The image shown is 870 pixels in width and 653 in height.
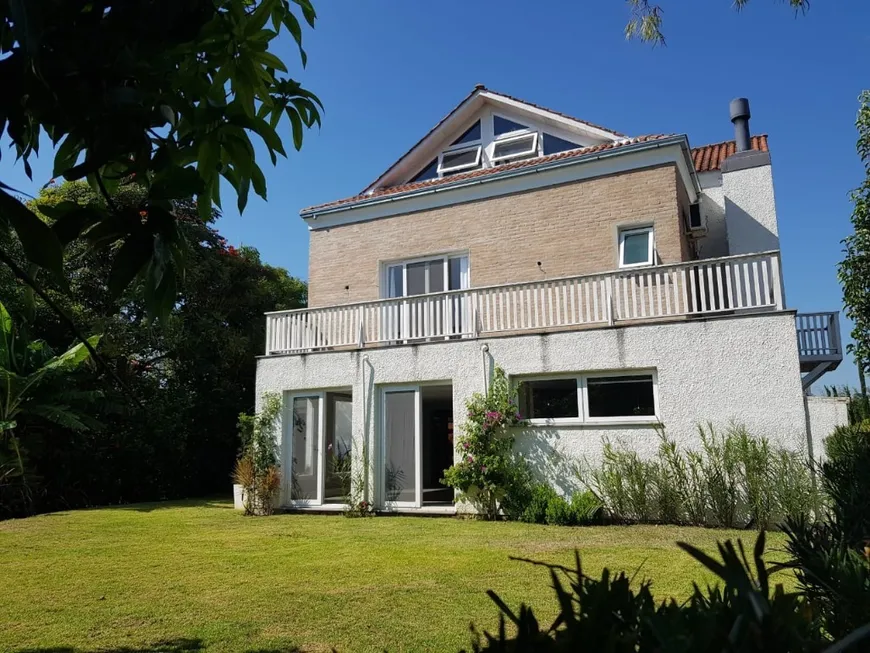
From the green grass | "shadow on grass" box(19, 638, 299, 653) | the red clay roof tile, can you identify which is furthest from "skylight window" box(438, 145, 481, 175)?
"shadow on grass" box(19, 638, 299, 653)

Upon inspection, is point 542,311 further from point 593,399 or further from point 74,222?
point 74,222

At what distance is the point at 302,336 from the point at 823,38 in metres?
11.3

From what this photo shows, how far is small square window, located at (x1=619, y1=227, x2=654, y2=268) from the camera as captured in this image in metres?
14.0

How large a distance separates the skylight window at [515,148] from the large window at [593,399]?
24.2ft

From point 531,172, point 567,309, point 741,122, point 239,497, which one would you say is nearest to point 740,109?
point 741,122

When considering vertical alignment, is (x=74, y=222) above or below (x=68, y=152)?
below

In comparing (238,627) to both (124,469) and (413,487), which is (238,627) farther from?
(124,469)

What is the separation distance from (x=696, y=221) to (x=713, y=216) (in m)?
0.53

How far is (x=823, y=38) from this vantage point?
7.00 m

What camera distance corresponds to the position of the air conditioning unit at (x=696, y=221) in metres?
15.9

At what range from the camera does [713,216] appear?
16.6m

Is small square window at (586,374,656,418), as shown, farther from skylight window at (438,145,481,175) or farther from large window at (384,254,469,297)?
skylight window at (438,145,481,175)

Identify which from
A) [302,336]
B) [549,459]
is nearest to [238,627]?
[549,459]

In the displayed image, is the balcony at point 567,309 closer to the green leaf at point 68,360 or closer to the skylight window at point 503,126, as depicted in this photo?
the green leaf at point 68,360
